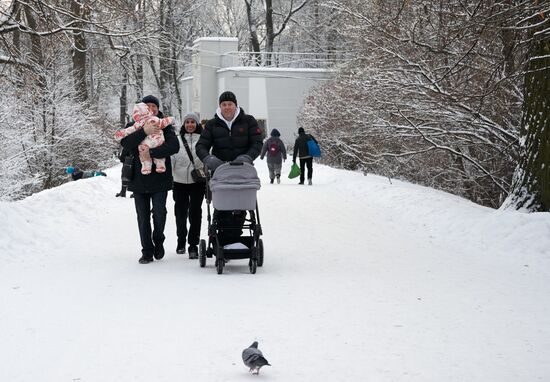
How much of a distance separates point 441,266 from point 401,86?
364 inches

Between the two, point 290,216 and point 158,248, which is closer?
point 158,248

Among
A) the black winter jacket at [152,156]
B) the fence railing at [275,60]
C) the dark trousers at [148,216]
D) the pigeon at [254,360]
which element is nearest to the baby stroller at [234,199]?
the black winter jacket at [152,156]

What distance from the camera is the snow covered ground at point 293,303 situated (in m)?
5.59

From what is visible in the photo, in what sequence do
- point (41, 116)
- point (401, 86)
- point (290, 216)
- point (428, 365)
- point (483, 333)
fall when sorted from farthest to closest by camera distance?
point (41, 116) < point (401, 86) < point (290, 216) < point (483, 333) < point (428, 365)

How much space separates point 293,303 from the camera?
7.64m

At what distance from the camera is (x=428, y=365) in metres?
5.58

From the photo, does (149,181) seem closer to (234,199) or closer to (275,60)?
(234,199)

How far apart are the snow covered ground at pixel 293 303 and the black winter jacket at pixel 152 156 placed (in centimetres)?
97

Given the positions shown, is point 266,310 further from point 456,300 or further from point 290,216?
point 290,216

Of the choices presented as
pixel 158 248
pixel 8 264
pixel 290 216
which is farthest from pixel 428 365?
pixel 290 216

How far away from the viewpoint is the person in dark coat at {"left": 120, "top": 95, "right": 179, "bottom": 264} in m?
9.96

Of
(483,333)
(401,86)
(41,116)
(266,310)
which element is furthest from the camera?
(41,116)

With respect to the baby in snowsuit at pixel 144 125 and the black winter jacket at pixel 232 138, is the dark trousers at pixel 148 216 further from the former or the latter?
the black winter jacket at pixel 232 138

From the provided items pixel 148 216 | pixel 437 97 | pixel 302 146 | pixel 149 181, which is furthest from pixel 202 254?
pixel 302 146
